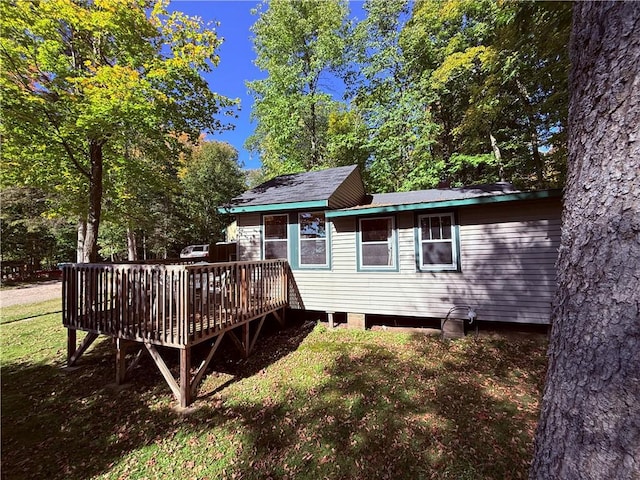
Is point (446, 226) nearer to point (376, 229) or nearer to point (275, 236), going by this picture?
point (376, 229)

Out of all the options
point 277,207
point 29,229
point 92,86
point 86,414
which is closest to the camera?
point 86,414

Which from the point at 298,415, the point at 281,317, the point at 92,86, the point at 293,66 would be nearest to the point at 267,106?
the point at 293,66

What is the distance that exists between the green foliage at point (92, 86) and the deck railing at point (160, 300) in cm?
327

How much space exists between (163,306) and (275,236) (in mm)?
3908

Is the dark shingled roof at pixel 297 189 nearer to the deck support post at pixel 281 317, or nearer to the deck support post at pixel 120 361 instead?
the deck support post at pixel 281 317

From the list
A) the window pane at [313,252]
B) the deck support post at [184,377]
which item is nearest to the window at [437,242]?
the window pane at [313,252]

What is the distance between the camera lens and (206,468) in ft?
10.3

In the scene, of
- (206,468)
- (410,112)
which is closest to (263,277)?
(206,468)

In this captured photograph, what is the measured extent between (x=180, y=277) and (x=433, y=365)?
14.7 feet

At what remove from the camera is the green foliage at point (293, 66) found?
648 inches

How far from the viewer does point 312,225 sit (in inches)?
297

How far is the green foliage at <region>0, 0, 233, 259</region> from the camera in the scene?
642 centimetres

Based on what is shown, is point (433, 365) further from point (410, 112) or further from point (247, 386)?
point (410, 112)

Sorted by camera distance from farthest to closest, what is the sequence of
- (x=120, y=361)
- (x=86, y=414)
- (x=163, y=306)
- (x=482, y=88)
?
(x=482, y=88), (x=120, y=361), (x=163, y=306), (x=86, y=414)
